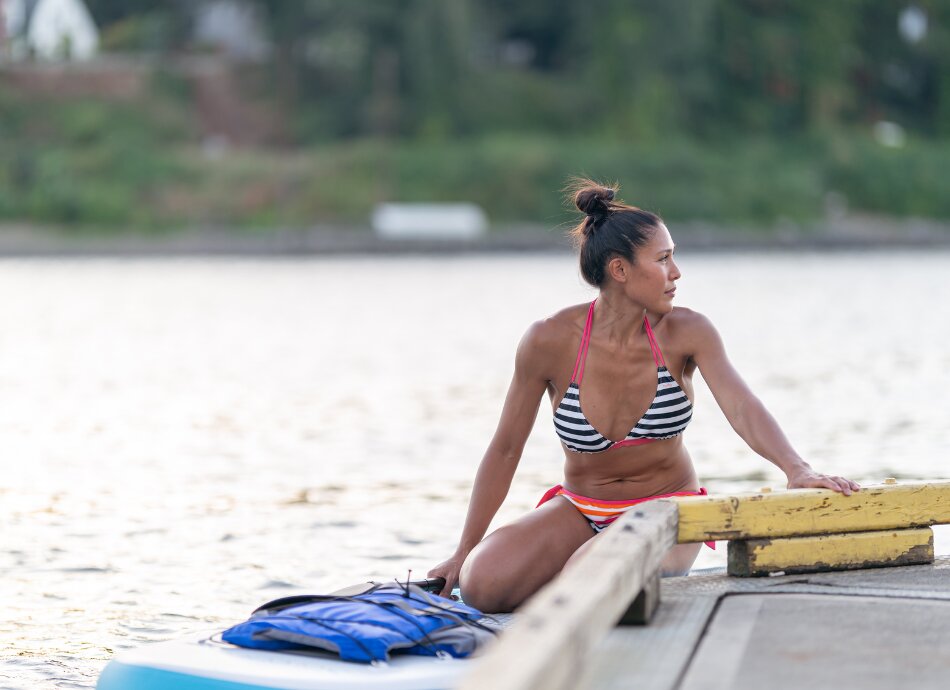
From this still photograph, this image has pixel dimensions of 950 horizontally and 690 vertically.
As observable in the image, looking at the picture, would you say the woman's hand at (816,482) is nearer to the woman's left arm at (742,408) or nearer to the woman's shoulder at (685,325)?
the woman's left arm at (742,408)

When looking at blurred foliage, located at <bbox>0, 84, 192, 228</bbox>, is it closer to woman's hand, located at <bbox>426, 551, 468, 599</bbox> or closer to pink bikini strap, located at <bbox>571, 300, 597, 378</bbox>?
woman's hand, located at <bbox>426, 551, 468, 599</bbox>

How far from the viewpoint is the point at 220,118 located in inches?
2618

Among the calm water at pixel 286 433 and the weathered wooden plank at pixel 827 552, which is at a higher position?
the weathered wooden plank at pixel 827 552

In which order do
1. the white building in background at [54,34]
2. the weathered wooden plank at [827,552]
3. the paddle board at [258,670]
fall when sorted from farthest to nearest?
the white building in background at [54,34]
the weathered wooden plank at [827,552]
the paddle board at [258,670]

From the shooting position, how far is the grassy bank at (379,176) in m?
59.8

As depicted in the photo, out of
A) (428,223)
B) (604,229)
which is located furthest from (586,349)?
(428,223)

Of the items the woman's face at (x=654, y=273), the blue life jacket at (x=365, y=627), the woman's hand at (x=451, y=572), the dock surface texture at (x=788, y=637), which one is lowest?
the woman's hand at (x=451, y=572)

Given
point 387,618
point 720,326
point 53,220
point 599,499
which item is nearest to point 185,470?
point 599,499

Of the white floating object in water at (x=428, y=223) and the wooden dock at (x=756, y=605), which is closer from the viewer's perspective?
the wooden dock at (x=756, y=605)

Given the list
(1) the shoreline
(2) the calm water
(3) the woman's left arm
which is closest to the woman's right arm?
(3) the woman's left arm

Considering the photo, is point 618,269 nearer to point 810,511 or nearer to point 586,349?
point 586,349

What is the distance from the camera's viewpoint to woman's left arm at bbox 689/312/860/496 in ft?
18.9

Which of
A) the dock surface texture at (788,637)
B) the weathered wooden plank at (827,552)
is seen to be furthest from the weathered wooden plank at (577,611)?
the weathered wooden plank at (827,552)

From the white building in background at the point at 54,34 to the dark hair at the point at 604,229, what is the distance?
6345 centimetres
